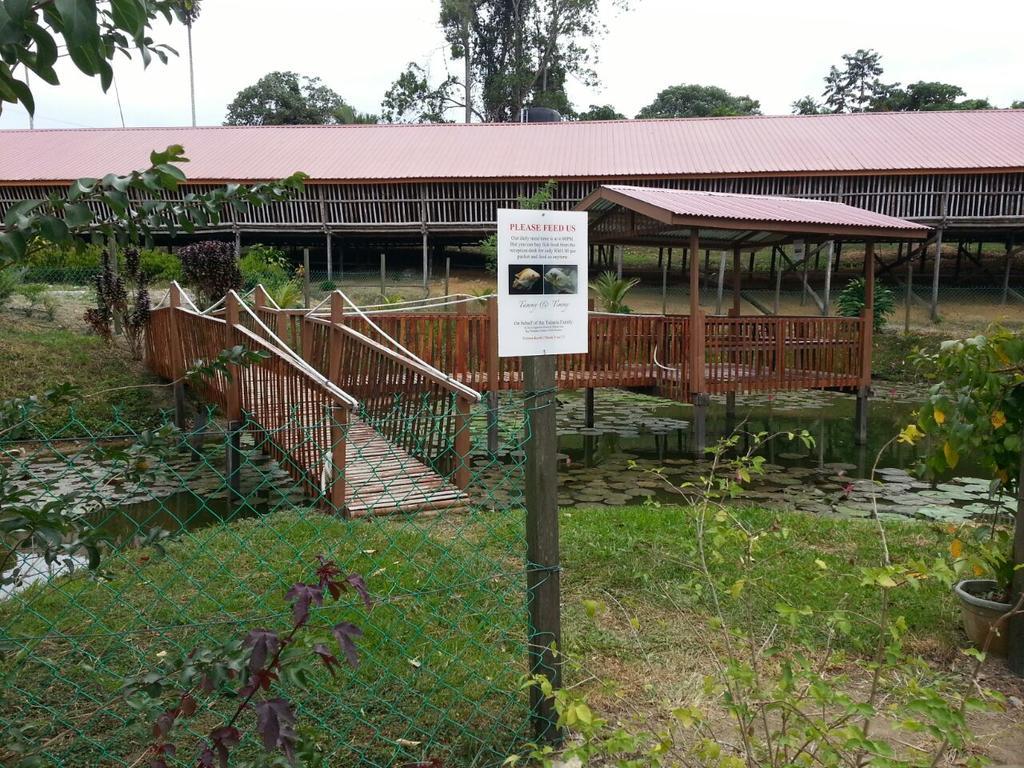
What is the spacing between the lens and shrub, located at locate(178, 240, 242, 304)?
15367mm

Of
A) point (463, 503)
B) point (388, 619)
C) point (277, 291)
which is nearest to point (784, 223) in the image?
point (463, 503)

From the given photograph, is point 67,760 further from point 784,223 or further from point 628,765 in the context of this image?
point 784,223

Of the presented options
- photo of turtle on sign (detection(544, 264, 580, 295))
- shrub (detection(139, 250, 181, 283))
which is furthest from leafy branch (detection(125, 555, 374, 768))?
shrub (detection(139, 250, 181, 283))

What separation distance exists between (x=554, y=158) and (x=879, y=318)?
29.8ft

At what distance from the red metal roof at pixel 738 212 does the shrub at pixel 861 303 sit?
6641 mm

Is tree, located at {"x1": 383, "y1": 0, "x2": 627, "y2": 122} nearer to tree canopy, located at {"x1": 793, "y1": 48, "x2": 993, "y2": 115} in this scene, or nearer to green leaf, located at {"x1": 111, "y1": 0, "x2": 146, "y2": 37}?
tree canopy, located at {"x1": 793, "y1": 48, "x2": 993, "y2": 115}

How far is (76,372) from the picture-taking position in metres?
12.9

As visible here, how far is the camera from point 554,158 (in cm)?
2292

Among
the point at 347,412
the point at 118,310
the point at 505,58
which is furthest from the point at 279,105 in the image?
the point at 347,412

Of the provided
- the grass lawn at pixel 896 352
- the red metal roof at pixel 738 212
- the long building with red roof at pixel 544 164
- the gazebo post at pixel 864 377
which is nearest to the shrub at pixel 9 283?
the long building with red roof at pixel 544 164

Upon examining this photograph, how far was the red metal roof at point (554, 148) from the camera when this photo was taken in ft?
70.9

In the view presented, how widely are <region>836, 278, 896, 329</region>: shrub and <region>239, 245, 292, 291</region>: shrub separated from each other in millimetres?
13058

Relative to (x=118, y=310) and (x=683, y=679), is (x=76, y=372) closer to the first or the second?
(x=118, y=310)

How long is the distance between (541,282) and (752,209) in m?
9.49
